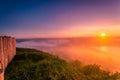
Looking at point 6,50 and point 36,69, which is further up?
point 6,50

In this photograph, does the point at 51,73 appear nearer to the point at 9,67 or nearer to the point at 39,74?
the point at 39,74

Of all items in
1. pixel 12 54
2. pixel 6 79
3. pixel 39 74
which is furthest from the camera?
pixel 12 54

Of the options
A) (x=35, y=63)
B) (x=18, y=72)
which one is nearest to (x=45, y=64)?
(x=35, y=63)

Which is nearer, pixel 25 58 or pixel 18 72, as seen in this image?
pixel 18 72

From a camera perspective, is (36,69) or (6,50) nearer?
(6,50)

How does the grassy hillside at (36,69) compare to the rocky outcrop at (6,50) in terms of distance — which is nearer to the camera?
the rocky outcrop at (6,50)

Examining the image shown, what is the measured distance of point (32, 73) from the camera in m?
35.1

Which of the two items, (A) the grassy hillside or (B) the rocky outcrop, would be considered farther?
(A) the grassy hillside

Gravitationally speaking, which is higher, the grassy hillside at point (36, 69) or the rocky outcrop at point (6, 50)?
the rocky outcrop at point (6, 50)

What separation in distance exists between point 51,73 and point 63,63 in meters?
7.07

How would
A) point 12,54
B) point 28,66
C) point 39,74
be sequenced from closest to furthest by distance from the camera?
point 39,74
point 28,66
point 12,54

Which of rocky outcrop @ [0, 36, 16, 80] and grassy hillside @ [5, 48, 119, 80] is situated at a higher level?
rocky outcrop @ [0, 36, 16, 80]

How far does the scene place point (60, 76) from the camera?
36250 mm

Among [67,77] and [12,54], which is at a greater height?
[12,54]
